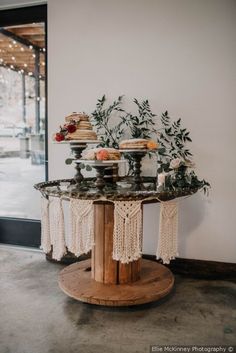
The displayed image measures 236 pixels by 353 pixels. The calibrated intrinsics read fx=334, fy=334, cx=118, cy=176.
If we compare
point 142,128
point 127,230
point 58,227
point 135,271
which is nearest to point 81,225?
point 58,227

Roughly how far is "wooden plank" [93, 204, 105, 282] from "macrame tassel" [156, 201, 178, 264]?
447 millimetres

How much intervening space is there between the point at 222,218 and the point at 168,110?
45.4 inches

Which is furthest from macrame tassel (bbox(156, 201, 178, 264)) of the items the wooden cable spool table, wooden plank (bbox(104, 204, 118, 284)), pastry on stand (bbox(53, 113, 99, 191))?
pastry on stand (bbox(53, 113, 99, 191))

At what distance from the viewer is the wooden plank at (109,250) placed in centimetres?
257

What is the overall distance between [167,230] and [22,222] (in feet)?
6.73

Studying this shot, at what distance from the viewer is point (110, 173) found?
2822mm

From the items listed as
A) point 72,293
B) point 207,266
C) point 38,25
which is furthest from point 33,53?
point 207,266

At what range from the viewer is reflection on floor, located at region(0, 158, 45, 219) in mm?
3951

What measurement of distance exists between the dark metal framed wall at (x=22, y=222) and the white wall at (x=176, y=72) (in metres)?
0.25

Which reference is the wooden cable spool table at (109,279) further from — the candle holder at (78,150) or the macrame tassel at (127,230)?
the candle holder at (78,150)

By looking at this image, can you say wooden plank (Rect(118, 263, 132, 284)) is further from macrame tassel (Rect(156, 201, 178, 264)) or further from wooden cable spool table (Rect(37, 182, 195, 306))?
macrame tassel (Rect(156, 201, 178, 264))

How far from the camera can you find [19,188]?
4047mm

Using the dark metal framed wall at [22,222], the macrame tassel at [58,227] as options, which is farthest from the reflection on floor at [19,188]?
the macrame tassel at [58,227]

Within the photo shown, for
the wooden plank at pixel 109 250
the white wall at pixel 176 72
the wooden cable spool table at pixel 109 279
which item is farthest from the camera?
the white wall at pixel 176 72
